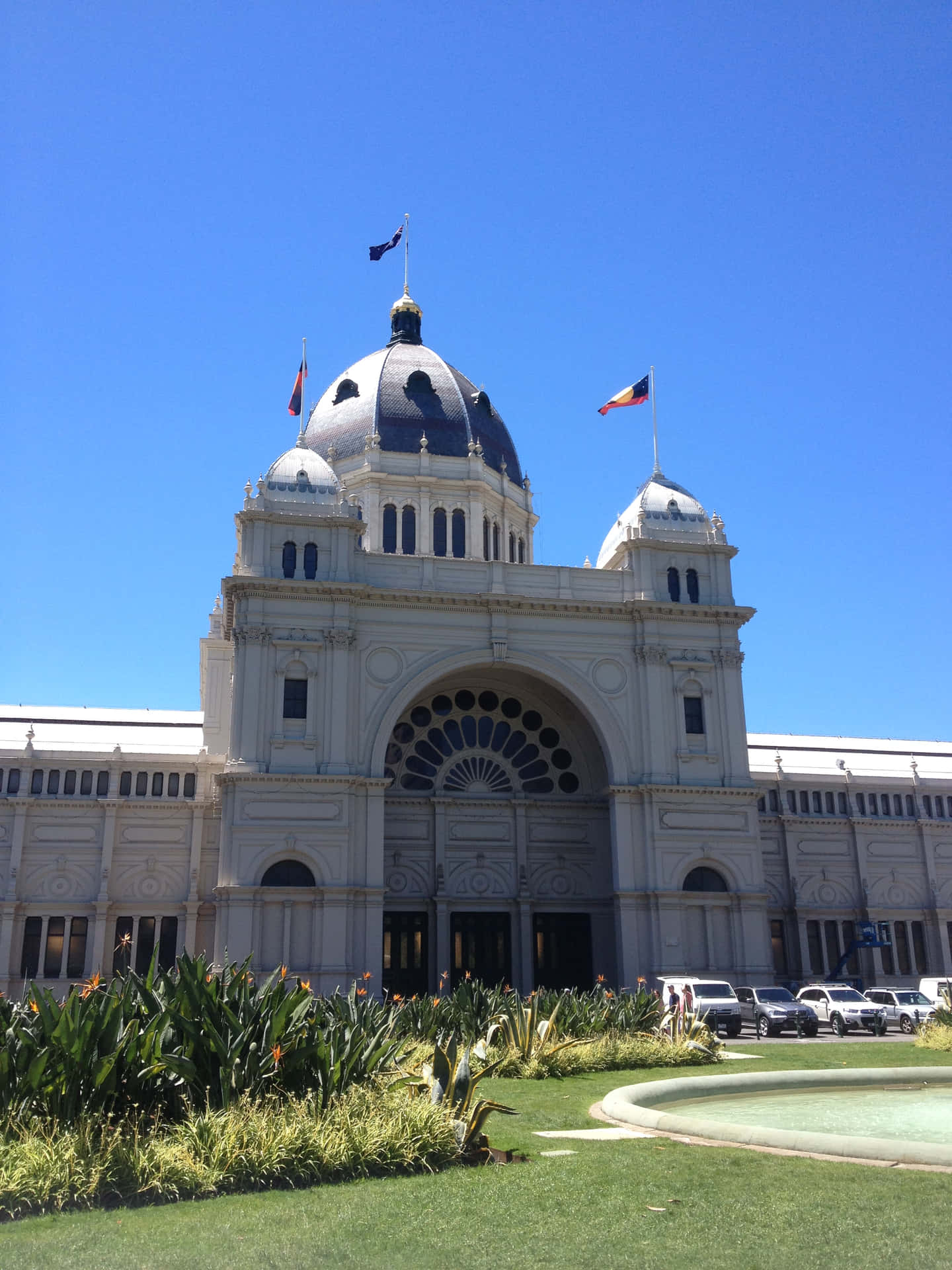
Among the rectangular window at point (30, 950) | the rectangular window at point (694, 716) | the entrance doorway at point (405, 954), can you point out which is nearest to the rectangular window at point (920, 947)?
the rectangular window at point (694, 716)

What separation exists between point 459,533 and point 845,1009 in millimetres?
27897

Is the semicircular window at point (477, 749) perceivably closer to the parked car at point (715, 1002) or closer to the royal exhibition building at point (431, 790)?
the royal exhibition building at point (431, 790)

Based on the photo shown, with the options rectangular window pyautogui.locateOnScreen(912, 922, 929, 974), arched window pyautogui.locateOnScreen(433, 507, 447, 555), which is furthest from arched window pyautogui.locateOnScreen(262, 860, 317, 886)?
rectangular window pyautogui.locateOnScreen(912, 922, 929, 974)

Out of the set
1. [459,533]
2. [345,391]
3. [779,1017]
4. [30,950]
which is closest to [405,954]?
[30,950]

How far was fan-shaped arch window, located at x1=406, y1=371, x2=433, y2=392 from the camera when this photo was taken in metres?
57.9

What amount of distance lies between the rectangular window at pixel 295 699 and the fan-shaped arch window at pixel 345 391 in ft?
67.7

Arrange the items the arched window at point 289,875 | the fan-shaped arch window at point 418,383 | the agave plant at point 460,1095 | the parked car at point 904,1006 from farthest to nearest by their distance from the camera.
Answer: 1. the fan-shaped arch window at point 418,383
2. the arched window at point 289,875
3. the parked car at point 904,1006
4. the agave plant at point 460,1095

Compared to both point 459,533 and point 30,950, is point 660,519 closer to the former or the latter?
point 459,533

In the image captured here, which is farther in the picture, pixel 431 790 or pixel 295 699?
pixel 431 790

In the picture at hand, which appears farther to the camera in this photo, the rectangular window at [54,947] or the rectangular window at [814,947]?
the rectangular window at [814,947]

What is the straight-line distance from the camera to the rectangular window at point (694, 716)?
46.8 meters

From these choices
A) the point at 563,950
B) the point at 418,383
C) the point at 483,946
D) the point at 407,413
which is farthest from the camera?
the point at 418,383

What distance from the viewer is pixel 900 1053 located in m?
26.9

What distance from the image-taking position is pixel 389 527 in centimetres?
5453
